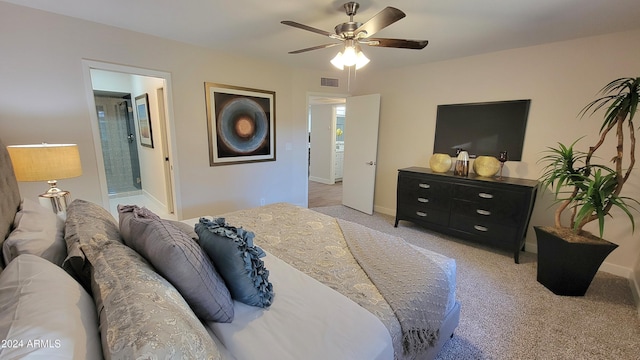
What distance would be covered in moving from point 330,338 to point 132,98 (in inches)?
212

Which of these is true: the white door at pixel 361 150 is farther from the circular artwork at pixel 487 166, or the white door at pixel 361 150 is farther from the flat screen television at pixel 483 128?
the circular artwork at pixel 487 166

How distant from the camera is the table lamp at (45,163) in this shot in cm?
171

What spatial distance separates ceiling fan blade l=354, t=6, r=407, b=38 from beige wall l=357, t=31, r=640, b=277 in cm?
213

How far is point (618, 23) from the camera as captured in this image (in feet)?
7.34

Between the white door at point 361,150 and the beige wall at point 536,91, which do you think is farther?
the white door at point 361,150

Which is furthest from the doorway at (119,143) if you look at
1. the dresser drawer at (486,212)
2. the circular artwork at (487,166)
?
the circular artwork at (487,166)

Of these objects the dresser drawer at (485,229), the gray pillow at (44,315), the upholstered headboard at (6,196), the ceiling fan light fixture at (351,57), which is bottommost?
the dresser drawer at (485,229)

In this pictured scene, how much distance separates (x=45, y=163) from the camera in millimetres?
1764

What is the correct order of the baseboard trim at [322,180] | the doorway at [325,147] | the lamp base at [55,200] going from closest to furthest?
the lamp base at [55,200] < the doorway at [325,147] < the baseboard trim at [322,180]

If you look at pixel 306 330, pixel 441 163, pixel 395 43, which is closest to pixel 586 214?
pixel 441 163

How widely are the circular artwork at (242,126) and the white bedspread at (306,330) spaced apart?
2706 millimetres

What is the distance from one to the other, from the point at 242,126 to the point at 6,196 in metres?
2.52

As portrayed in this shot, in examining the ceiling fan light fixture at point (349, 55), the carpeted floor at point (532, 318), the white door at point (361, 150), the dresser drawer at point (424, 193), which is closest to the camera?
the carpeted floor at point (532, 318)

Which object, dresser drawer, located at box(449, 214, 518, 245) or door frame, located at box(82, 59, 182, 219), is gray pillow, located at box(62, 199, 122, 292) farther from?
dresser drawer, located at box(449, 214, 518, 245)
